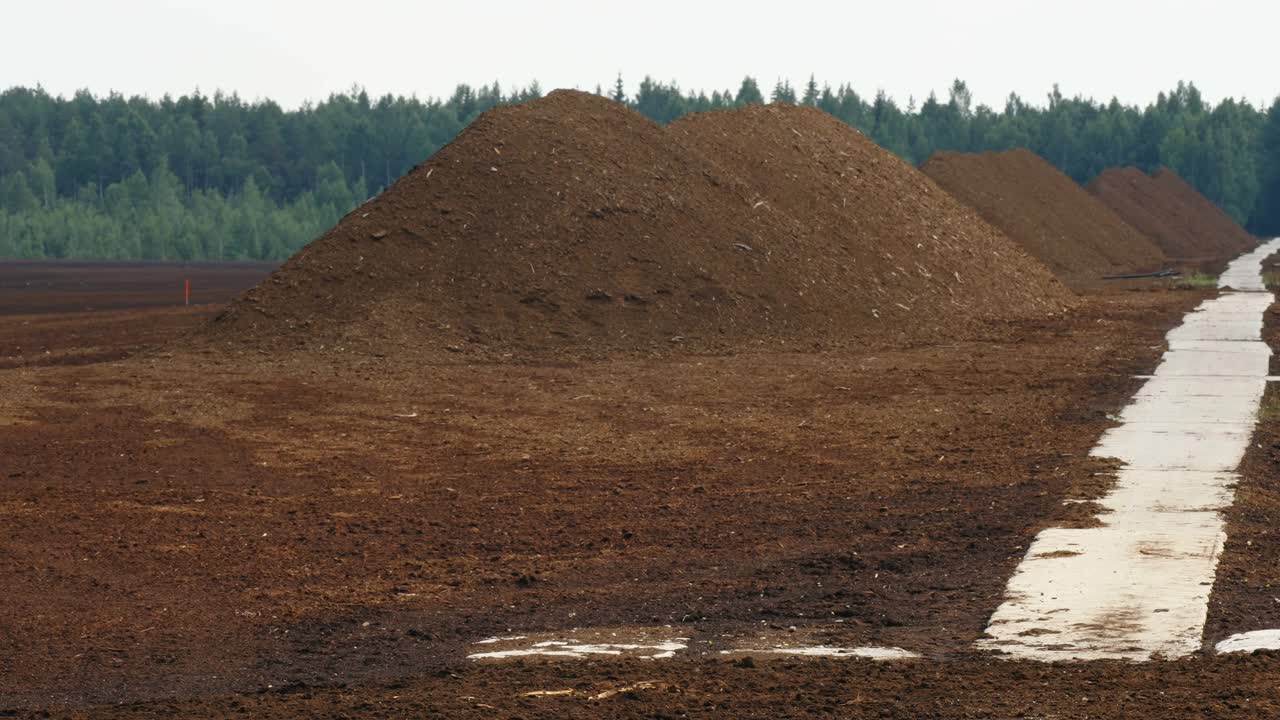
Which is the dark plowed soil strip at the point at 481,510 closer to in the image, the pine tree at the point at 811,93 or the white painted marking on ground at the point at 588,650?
the white painted marking on ground at the point at 588,650

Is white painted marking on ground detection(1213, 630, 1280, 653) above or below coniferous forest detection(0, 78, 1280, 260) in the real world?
below

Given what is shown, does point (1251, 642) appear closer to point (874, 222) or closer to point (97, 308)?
point (874, 222)

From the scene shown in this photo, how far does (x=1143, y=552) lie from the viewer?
29.5 feet

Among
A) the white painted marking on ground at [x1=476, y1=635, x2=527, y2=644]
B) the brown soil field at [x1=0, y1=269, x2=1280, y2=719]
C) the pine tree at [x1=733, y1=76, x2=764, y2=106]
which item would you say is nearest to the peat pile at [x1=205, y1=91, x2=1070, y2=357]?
the brown soil field at [x1=0, y1=269, x2=1280, y2=719]

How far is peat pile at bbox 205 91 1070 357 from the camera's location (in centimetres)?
2316

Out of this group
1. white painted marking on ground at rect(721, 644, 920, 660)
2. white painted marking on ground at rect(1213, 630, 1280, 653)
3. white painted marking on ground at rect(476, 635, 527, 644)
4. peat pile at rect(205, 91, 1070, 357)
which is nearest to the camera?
white painted marking on ground at rect(1213, 630, 1280, 653)

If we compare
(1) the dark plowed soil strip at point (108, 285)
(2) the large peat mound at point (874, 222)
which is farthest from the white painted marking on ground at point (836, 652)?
(1) the dark plowed soil strip at point (108, 285)

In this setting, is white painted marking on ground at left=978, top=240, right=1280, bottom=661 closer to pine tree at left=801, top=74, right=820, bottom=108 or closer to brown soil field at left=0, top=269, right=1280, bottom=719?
brown soil field at left=0, top=269, right=1280, bottom=719

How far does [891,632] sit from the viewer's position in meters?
7.66

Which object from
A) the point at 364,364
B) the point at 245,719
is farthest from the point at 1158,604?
the point at 364,364

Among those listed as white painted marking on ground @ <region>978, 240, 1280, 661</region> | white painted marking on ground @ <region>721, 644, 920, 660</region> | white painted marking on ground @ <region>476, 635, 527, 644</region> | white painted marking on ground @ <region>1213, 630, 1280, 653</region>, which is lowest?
white painted marking on ground @ <region>476, 635, 527, 644</region>

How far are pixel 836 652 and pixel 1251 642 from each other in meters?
1.94

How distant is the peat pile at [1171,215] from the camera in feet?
263

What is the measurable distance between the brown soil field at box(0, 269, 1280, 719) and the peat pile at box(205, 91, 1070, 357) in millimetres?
3729
